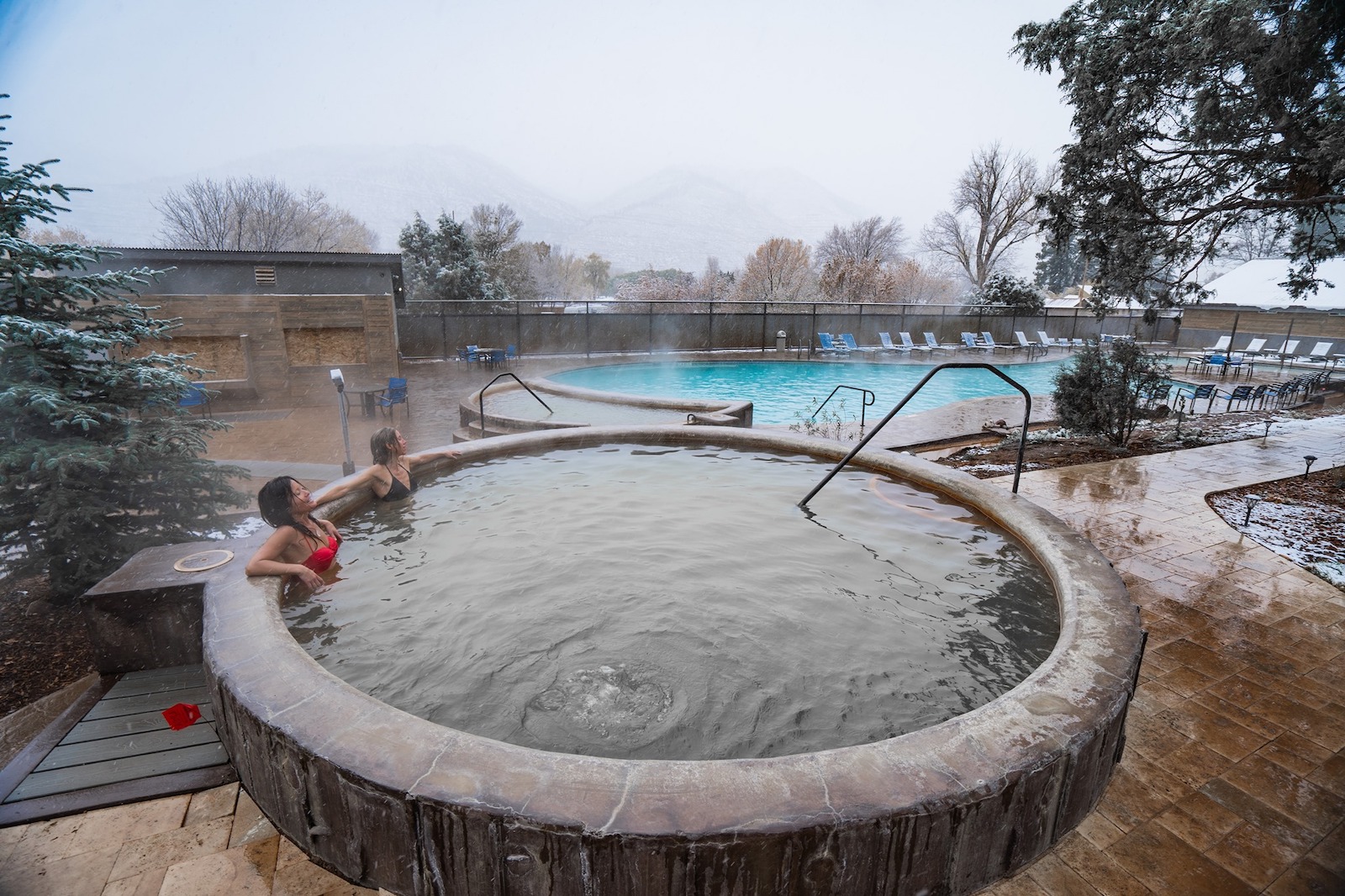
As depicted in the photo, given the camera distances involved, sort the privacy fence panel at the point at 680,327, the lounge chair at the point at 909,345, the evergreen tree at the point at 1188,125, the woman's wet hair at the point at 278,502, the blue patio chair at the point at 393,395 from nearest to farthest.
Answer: the woman's wet hair at the point at 278,502
the evergreen tree at the point at 1188,125
the blue patio chair at the point at 393,395
the privacy fence panel at the point at 680,327
the lounge chair at the point at 909,345

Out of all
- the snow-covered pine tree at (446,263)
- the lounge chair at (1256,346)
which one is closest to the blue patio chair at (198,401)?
the snow-covered pine tree at (446,263)

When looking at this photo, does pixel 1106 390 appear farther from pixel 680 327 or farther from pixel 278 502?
pixel 680 327

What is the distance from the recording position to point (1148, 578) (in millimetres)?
4504

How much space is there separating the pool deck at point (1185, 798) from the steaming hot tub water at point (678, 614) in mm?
637

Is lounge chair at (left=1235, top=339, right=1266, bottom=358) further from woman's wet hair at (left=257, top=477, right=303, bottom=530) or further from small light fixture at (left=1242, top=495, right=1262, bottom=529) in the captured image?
woman's wet hair at (left=257, top=477, right=303, bottom=530)

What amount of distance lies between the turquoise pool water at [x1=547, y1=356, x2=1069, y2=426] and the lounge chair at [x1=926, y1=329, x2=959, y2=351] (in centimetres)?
228

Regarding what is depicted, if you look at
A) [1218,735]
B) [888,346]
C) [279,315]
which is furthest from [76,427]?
[888,346]

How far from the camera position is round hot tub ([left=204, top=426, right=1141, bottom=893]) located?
1764 millimetres

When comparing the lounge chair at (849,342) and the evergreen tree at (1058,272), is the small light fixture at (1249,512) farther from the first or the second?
the evergreen tree at (1058,272)

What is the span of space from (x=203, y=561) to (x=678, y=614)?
251 cm

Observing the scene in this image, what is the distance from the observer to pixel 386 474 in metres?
4.83

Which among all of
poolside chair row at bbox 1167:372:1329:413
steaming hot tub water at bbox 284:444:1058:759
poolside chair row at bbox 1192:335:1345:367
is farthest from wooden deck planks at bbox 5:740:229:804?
poolside chair row at bbox 1192:335:1345:367

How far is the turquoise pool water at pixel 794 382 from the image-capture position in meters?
14.2

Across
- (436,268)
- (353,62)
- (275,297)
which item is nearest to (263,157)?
(353,62)
